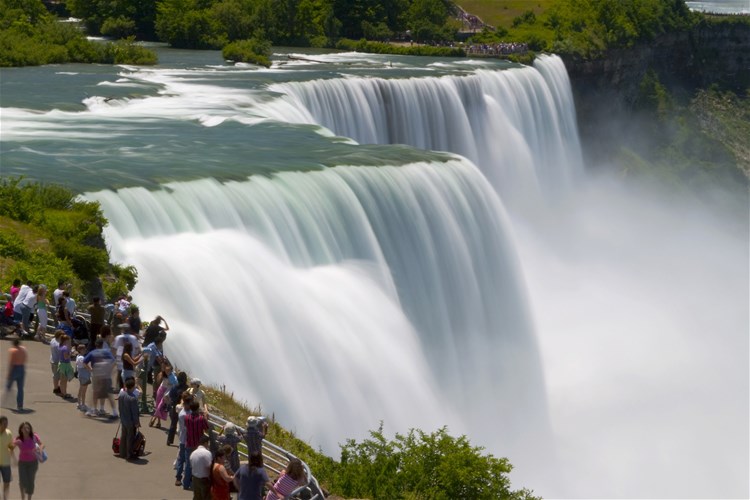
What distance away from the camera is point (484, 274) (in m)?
32.1

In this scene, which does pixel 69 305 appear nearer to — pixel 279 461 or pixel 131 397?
pixel 131 397

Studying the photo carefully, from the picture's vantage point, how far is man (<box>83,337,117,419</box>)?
1680cm

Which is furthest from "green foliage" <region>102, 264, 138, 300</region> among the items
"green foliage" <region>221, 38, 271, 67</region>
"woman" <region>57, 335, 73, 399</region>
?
"green foliage" <region>221, 38, 271, 67</region>

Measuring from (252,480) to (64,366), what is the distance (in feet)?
16.1

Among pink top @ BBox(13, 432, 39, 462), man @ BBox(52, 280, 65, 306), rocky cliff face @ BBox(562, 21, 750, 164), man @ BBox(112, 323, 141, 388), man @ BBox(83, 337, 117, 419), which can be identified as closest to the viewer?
pink top @ BBox(13, 432, 39, 462)

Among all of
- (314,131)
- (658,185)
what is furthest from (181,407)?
(658,185)

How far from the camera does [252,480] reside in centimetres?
1357

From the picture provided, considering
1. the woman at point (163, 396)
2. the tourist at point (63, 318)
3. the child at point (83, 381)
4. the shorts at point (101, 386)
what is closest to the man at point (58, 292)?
the tourist at point (63, 318)

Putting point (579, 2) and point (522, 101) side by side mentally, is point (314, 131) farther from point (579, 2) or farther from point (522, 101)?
point (579, 2)

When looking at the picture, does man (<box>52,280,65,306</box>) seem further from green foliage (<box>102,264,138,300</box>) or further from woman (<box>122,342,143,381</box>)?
woman (<box>122,342,143,381</box>)

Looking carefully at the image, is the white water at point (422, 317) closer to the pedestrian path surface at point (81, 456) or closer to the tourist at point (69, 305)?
the tourist at point (69, 305)

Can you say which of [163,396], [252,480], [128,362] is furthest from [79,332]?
[252,480]

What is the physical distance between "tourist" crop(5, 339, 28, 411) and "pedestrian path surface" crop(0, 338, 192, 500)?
0.65ft

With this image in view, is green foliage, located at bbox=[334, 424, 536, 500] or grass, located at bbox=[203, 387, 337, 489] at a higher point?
grass, located at bbox=[203, 387, 337, 489]
